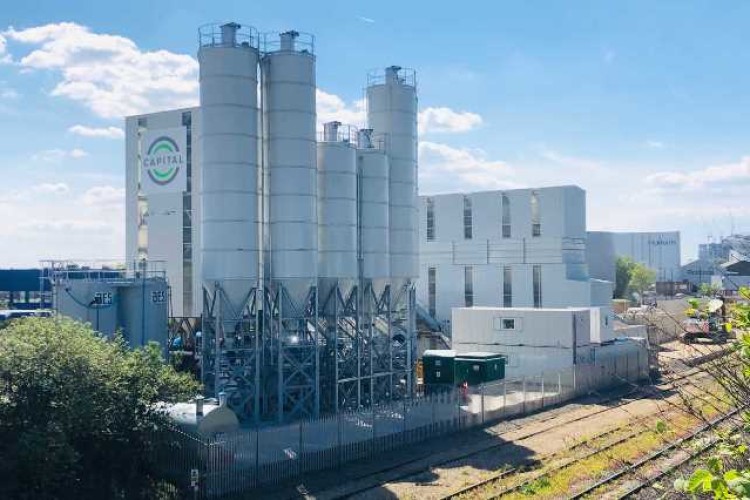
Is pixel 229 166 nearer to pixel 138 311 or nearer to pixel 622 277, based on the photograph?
pixel 138 311

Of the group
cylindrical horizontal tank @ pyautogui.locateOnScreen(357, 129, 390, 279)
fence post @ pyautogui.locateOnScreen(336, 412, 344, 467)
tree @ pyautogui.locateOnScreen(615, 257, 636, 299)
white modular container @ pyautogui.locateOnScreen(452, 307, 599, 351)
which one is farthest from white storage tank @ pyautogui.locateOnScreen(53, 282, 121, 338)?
tree @ pyautogui.locateOnScreen(615, 257, 636, 299)

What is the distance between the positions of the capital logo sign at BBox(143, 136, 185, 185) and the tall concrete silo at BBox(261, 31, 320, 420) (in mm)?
9882

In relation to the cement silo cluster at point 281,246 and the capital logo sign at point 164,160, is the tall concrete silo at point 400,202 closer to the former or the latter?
the cement silo cluster at point 281,246

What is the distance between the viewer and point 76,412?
19.0 metres

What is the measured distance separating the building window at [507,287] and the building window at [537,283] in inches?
78.3

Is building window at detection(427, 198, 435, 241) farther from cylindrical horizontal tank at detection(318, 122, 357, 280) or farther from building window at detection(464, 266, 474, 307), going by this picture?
cylindrical horizontal tank at detection(318, 122, 357, 280)

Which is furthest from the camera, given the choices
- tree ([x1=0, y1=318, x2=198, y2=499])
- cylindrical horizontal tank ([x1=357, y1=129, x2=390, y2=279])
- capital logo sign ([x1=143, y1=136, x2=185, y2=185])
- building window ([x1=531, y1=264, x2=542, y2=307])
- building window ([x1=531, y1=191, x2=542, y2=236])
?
building window ([x1=531, y1=191, x2=542, y2=236])

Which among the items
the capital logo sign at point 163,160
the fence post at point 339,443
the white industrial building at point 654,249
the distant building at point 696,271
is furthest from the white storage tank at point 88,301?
the white industrial building at point 654,249

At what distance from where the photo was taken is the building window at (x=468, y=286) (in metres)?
63.3

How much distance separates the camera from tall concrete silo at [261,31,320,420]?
31.8 meters

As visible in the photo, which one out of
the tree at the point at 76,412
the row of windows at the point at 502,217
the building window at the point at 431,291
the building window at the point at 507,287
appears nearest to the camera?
the tree at the point at 76,412

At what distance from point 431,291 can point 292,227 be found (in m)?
34.9

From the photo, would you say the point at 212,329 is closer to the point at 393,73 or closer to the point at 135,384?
the point at 135,384

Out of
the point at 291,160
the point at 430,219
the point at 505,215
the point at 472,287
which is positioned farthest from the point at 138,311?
the point at 430,219
